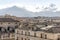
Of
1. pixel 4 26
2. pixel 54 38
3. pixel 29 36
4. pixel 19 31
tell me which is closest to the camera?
pixel 54 38

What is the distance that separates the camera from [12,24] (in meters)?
74.0

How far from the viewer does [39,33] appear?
42.0 meters

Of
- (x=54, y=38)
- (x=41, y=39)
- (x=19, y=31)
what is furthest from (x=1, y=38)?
(x=54, y=38)

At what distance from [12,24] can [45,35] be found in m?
35.3

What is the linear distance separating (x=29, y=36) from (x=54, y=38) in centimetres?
935

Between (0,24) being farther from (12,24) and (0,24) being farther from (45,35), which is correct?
(45,35)

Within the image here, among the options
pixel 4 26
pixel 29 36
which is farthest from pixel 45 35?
pixel 4 26

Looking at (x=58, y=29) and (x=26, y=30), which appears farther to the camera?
(x=26, y=30)

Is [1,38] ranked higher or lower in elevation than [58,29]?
lower

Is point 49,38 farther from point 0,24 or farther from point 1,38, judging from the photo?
point 0,24

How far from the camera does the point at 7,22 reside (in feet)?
242

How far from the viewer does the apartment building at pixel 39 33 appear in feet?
125

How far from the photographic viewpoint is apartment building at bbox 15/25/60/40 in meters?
38.1

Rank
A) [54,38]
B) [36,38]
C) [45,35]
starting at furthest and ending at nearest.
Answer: [36,38] < [45,35] < [54,38]
